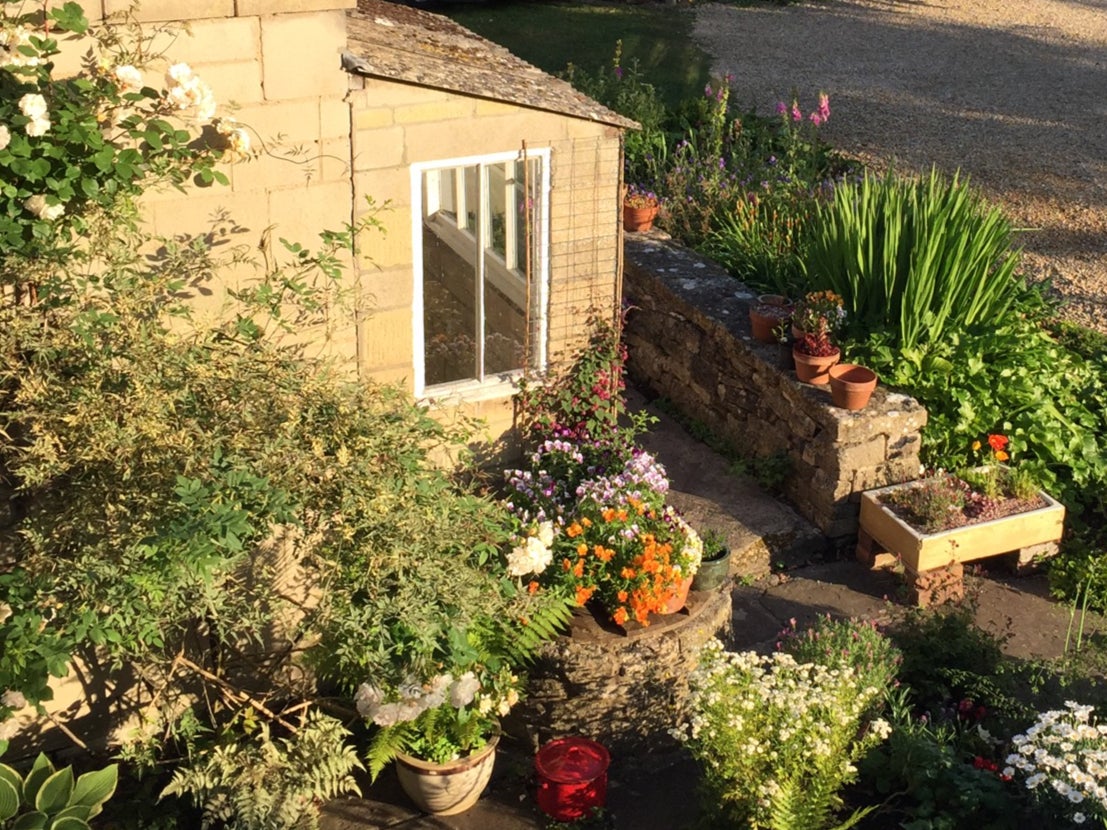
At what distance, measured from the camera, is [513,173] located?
23.2ft

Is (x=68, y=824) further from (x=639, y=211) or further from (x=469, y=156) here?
(x=639, y=211)

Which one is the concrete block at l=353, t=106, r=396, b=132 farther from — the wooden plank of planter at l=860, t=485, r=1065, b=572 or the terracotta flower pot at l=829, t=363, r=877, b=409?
the wooden plank of planter at l=860, t=485, r=1065, b=572

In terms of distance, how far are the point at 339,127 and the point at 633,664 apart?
2.72m

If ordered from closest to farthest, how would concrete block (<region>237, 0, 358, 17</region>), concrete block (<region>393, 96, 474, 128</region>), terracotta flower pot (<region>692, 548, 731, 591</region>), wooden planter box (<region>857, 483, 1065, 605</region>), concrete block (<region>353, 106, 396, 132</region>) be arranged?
concrete block (<region>237, 0, 358, 17</region>) < concrete block (<region>353, 106, 396, 132</region>) < concrete block (<region>393, 96, 474, 128</region>) < terracotta flower pot (<region>692, 548, 731, 591</region>) < wooden planter box (<region>857, 483, 1065, 605</region>)

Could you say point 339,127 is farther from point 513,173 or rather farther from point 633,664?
point 633,664

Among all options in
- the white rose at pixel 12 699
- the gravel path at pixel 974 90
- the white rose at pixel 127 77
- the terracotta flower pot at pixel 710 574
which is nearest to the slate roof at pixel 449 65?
the white rose at pixel 127 77

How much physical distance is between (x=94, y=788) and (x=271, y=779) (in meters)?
0.69

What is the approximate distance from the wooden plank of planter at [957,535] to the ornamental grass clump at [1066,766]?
206 cm

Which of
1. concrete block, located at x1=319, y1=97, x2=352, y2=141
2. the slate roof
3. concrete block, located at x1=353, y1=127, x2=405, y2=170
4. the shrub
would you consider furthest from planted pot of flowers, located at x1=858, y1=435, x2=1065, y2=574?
concrete block, located at x1=319, y1=97, x2=352, y2=141

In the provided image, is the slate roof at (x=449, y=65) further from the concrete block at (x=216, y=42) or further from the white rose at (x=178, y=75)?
the white rose at (x=178, y=75)

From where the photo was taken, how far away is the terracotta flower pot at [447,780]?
608 centimetres

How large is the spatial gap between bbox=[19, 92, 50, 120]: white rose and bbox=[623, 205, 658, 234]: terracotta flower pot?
5.62m

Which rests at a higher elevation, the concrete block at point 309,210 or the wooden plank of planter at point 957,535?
the concrete block at point 309,210

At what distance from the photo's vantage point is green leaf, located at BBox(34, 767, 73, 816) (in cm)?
545
